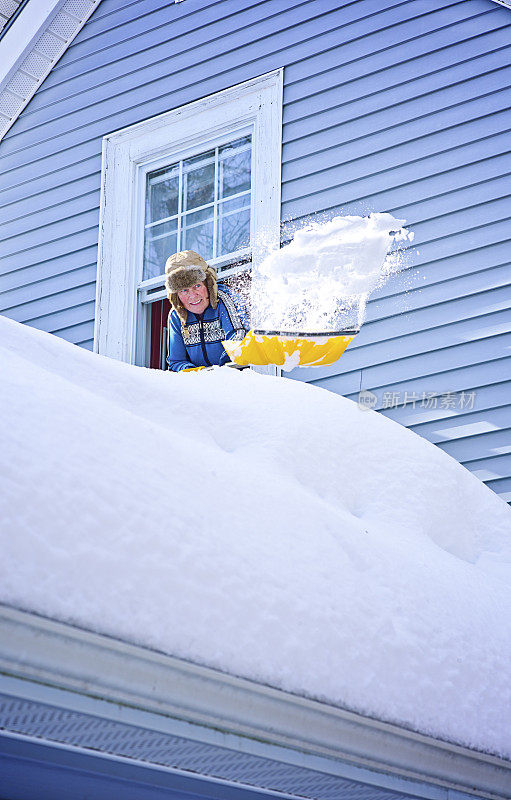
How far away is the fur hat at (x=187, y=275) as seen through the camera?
3.60 meters

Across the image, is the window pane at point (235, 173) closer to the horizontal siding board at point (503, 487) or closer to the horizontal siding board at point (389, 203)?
the horizontal siding board at point (389, 203)

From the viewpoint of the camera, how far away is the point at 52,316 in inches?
201

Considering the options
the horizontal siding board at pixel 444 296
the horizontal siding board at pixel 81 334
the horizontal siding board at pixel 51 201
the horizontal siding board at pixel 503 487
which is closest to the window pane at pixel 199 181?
the horizontal siding board at pixel 51 201

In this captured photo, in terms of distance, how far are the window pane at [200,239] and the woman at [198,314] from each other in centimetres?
98

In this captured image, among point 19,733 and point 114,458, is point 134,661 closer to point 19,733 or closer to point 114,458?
point 19,733

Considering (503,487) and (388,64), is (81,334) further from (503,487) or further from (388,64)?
(503,487)

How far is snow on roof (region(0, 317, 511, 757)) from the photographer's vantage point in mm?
997

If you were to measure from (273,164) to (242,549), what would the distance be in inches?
142

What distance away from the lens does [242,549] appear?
117 cm

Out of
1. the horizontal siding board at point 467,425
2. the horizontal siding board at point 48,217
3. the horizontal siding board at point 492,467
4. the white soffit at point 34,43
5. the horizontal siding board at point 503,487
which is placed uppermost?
the white soffit at point 34,43

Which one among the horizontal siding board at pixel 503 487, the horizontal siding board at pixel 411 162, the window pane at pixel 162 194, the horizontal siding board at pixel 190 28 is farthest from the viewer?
the window pane at pixel 162 194

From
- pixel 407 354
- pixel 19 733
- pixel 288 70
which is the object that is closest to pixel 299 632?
pixel 19 733

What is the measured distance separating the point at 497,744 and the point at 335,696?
356 mm

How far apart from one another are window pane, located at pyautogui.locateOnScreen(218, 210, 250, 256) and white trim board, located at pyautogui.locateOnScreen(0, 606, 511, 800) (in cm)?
351
